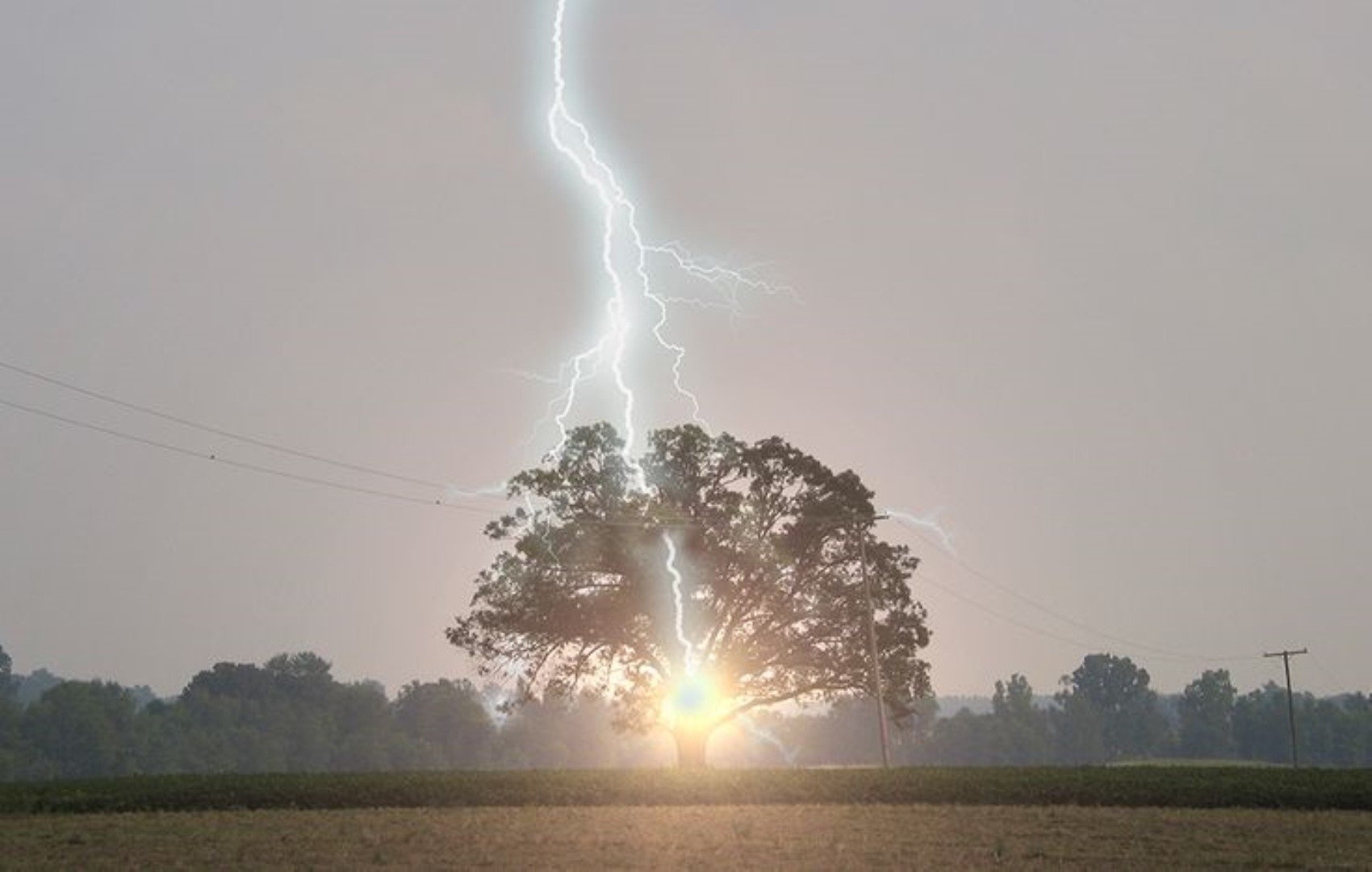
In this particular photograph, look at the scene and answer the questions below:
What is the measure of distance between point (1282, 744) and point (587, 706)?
69.4 m

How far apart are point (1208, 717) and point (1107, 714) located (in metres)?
19.3

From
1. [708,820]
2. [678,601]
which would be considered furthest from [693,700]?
[708,820]

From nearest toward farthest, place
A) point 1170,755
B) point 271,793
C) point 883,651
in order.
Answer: point 271,793 < point 883,651 < point 1170,755

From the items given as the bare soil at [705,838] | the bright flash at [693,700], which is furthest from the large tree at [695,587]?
the bare soil at [705,838]

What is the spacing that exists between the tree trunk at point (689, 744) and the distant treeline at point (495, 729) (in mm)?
27715

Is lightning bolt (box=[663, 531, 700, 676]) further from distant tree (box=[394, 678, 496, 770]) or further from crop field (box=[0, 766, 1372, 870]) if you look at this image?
distant tree (box=[394, 678, 496, 770])

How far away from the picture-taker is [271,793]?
34094mm

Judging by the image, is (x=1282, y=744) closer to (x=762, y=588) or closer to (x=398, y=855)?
(x=762, y=588)

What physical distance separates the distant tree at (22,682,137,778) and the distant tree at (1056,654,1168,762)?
95758 millimetres

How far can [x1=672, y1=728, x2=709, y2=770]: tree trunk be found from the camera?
54.4 m

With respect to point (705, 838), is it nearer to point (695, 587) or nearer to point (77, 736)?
point (695, 587)

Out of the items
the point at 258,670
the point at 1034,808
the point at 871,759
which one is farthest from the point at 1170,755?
the point at 1034,808

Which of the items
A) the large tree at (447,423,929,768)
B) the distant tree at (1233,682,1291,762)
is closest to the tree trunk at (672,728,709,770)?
the large tree at (447,423,929,768)

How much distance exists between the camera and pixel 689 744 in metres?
54.6
